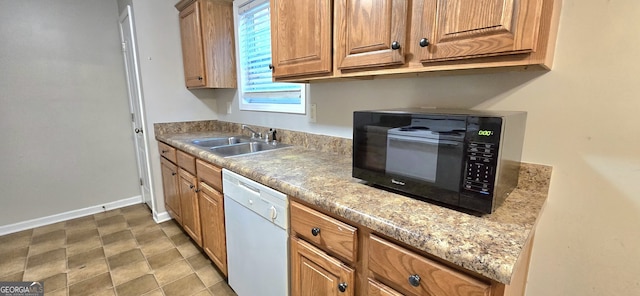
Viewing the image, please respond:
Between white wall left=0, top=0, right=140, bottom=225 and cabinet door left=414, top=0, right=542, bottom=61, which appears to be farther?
white wall left=0, top=0, right=140, bottom=225

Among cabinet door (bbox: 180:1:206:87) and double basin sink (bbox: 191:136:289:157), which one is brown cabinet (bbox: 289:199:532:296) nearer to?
double basin sink (bbox: 191:136:289:157)

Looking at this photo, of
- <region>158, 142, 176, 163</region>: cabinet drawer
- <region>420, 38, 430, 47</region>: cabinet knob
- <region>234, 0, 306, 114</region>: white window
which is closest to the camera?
<region>420, 38, 430, 47</region>: cabinet knob

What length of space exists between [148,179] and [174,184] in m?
0.69

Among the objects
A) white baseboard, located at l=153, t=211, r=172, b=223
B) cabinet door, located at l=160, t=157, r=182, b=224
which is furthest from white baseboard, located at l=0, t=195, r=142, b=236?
cabinet door, located at l=160, t=157, r=182, b=224

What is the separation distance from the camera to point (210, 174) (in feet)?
5.74

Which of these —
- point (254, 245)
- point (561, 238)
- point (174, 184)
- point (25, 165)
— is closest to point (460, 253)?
point (561, 238)

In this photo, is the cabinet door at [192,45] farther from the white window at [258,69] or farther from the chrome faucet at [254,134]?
the chrome faucet at [254,134]

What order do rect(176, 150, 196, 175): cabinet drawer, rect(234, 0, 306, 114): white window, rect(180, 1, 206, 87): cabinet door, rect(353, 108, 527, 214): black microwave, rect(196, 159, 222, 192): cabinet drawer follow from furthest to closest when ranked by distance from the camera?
1. rect(180, 1, 206, 87): cabinet door
2. rect(234, 0, 306, 114): white window
3. rect(176, 150, 196, 175): cabinet drawer
4. rect(196, 159, 222, 192): cabinet drawer
5. rect(353, 108, 527, 214): black microwave

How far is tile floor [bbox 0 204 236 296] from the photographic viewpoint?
5.98ft

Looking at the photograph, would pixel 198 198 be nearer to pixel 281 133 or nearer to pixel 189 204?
pixel 189 204

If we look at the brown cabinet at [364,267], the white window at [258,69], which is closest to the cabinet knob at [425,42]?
the brown cabinet at [364,267]

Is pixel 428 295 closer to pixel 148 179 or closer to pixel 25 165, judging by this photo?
pixel 148 179

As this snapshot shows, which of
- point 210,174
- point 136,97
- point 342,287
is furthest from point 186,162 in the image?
point 342,287

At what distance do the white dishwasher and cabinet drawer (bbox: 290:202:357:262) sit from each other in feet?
0.26
